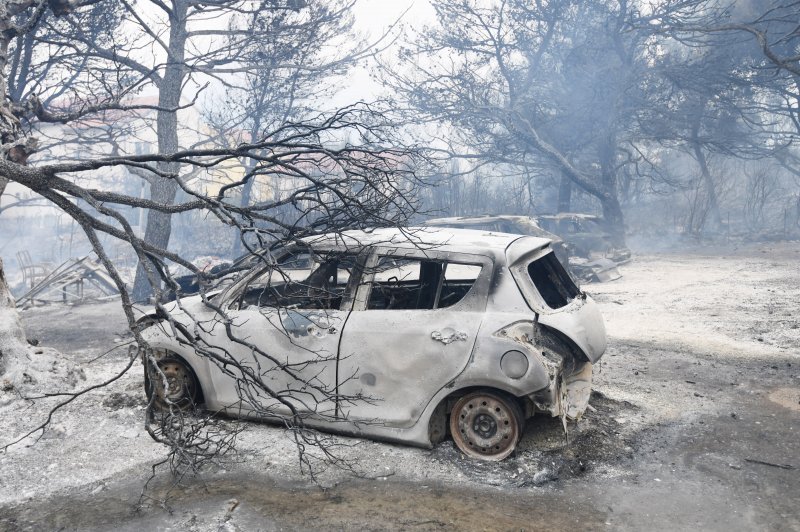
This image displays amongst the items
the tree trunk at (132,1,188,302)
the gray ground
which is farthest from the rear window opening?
the tree trunk at (132,1,188,302)

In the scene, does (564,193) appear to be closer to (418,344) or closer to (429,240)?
(429,240)

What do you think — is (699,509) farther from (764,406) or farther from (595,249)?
(595,249)

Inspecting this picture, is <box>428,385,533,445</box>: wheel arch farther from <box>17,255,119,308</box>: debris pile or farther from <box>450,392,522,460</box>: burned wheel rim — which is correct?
<box>17,255,119,308</box>: debris pile

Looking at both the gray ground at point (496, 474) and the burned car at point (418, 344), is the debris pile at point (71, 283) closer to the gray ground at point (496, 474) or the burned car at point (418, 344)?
the gray ground at point (496, 474)

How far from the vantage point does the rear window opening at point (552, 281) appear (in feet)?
15.2

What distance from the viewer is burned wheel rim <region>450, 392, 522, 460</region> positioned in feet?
13.4

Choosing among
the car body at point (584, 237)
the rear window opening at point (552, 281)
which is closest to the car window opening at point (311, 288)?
the rear window opening at point (552, 281)

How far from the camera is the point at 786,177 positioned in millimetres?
35531

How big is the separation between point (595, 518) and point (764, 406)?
276 centimetres

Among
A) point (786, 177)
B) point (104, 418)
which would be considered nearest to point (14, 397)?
point (104, 418)

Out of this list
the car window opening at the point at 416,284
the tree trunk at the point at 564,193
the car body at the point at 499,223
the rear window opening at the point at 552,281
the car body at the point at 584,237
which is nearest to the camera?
the car window opening at the point at 416,284

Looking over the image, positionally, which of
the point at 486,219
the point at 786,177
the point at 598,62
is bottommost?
the point at 486,219

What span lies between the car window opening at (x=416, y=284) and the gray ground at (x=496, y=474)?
1.09m

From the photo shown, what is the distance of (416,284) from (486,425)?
1.34 m
